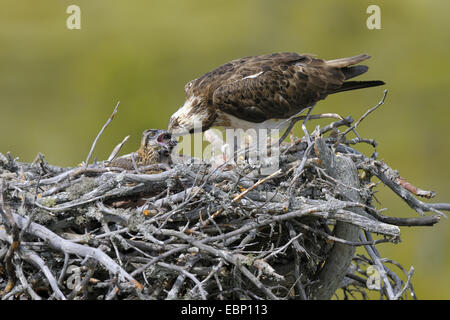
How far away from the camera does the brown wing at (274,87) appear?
6109mm

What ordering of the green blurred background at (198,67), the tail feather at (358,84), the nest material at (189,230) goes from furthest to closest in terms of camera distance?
the green blurred background at (198,67) → the tail feather at (358,84) → the nest material at (189,230)

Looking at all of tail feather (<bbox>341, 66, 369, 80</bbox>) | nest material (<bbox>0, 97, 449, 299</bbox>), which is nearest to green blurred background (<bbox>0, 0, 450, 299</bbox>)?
tail feather (<bbox>341, 66, 369, 80</bbox>)

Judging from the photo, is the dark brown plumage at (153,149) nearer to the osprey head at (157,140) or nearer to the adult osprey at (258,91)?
the osprey head at (157,140)

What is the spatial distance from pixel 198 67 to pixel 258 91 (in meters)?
5.58

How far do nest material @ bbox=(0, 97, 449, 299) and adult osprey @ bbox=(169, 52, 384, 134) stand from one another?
1.44m

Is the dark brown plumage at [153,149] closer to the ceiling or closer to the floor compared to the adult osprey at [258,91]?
closer to the floor

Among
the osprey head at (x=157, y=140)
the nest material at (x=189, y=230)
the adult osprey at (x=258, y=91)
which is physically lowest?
the nest material at (x=189, y=230)

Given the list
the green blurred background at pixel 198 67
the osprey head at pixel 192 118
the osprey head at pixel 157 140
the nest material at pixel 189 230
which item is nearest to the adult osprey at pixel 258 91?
the osprey head at pixel 192 118

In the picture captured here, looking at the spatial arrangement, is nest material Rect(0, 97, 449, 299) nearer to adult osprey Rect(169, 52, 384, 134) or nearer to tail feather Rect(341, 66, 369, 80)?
adult osprey Rect(169, 52, 384, 134)

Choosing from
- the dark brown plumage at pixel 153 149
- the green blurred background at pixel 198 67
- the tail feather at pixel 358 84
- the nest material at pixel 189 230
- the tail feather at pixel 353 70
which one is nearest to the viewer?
the nest material at pixel 189 230

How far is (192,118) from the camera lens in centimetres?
621

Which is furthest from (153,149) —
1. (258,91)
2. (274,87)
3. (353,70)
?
(353,70)

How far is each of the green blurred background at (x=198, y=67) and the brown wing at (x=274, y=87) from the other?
4.27 meters

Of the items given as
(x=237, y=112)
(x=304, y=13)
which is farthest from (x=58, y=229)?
(x=304, y=13)
